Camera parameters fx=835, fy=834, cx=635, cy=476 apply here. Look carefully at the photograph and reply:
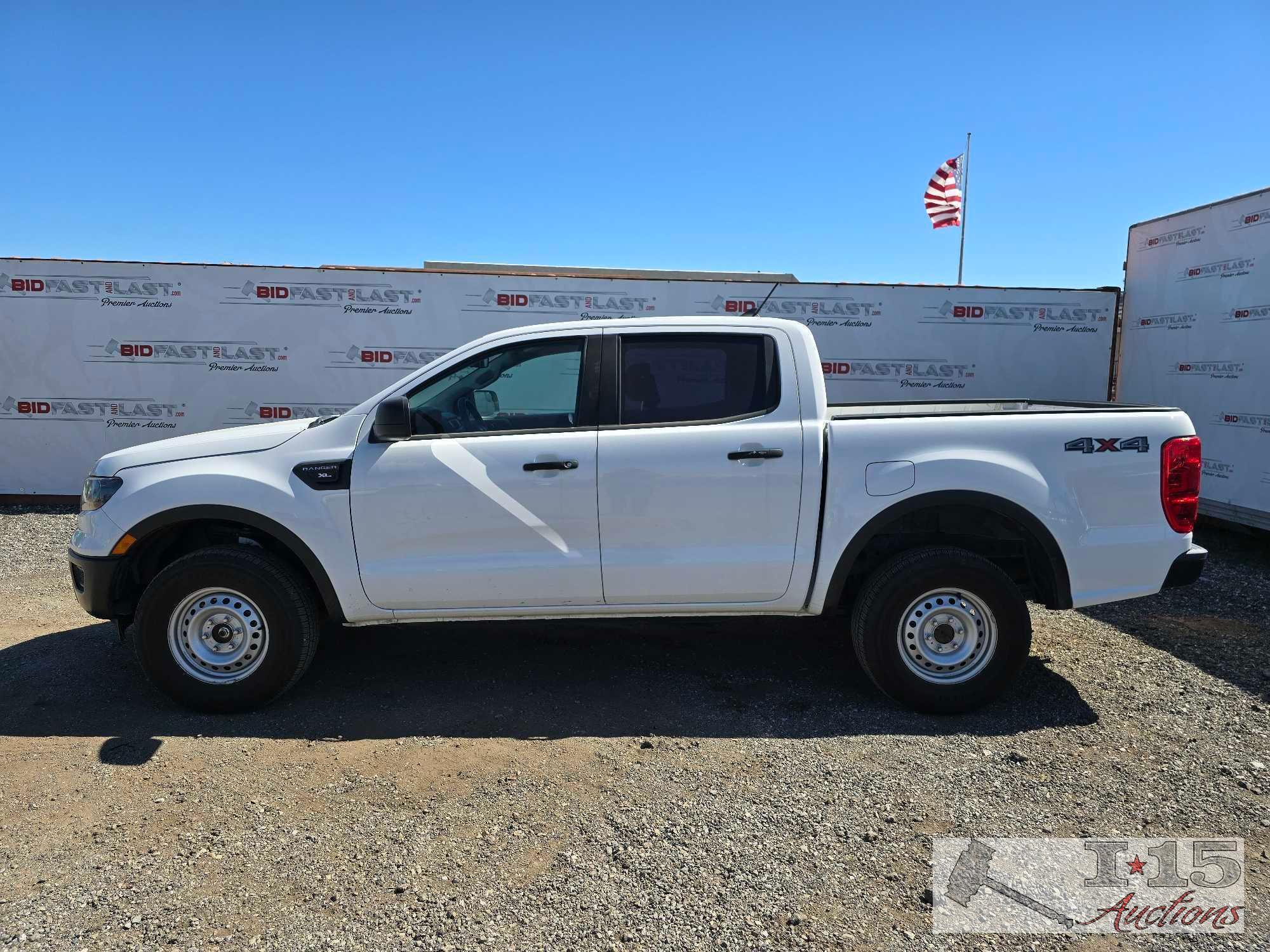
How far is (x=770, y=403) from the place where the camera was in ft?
13.4

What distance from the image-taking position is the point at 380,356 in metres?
9.92

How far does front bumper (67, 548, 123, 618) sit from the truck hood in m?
0.42

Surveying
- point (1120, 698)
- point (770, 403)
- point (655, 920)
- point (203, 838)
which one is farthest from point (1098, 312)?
point (203, 838)

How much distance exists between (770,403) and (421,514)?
1759 millimetres

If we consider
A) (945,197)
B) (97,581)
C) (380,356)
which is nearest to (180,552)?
(97,581)

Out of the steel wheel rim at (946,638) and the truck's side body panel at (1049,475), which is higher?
the truck's side body panel at (1049,475)

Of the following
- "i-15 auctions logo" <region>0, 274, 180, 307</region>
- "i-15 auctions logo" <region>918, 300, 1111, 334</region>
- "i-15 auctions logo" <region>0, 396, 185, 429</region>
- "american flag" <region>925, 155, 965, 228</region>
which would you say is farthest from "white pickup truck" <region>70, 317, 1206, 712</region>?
"american flag" <region>925, 155, 965, 228</region>

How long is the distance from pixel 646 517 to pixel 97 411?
8731 millimetres

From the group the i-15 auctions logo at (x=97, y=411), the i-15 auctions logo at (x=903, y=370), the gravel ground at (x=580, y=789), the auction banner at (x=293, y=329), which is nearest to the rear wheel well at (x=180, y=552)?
the gravel ground at (x=580, y=789)

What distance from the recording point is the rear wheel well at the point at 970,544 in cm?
397

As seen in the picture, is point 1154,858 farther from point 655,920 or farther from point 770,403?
point 770,403

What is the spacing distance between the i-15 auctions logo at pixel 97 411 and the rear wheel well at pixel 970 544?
344 inches

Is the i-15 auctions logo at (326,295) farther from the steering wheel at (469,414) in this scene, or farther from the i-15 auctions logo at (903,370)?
the steering wheel at (469,414)

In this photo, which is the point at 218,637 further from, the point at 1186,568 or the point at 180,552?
the point at 1186,568
